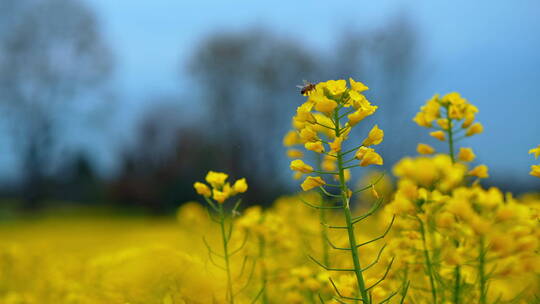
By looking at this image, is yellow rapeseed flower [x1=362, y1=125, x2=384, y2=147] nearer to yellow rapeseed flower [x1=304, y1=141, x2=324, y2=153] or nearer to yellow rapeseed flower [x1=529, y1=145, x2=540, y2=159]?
yellow rapeseed flower [x1=304, y1=141, x2=324, y2=153]

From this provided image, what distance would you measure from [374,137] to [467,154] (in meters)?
0.38

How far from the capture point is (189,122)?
22.9 metres

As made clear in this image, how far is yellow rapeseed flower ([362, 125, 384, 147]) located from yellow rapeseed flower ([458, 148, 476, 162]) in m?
0.34

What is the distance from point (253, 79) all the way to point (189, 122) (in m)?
3.46

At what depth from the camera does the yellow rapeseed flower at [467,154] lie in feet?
6.63

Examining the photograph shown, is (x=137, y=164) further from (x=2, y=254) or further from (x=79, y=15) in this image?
(x=2, y=254)

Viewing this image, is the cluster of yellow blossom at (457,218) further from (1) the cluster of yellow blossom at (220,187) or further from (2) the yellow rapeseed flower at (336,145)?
(1) the cluster of yellow blossom at (220,187)

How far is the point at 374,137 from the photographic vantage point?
1951 mm

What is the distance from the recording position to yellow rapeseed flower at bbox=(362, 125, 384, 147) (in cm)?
194

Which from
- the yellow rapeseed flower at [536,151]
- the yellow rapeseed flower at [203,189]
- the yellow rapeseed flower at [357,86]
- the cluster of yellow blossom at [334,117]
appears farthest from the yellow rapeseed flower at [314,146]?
the yellow rapeseed flower at [536,151]

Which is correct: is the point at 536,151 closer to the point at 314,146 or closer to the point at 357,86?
the point at 357,86

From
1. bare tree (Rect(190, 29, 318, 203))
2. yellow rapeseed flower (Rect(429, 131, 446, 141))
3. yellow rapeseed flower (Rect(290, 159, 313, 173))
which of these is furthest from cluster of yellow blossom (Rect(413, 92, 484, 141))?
bare tree (Rect(190, 29, 318, 203))

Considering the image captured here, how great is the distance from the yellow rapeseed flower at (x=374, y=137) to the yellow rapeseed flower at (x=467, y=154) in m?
0.34

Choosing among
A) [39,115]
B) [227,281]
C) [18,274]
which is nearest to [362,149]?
[227,281]
